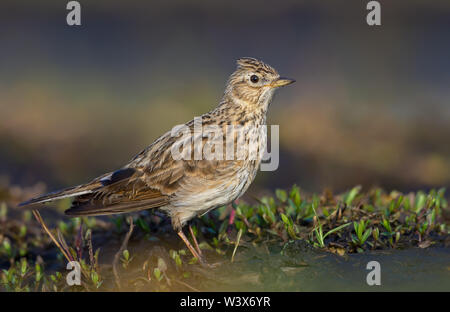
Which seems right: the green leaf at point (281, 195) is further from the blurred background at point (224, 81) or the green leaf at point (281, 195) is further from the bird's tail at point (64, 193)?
the blurred background at point (224, 81)

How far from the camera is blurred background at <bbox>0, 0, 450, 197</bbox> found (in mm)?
11031

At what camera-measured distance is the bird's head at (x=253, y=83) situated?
6.62 metres

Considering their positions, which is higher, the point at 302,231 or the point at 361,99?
the point at 361,99

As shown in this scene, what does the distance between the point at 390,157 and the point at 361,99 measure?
8.81 ft

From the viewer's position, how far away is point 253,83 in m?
6.69

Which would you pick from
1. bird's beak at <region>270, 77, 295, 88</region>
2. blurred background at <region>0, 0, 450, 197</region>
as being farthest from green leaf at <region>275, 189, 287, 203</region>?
blurred background at <region>0, 0, 450, 197</region>

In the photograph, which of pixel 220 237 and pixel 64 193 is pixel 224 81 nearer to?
pixel 220 237

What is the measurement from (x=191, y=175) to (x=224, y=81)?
26.5 ft

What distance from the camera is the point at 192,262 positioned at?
5945 mm

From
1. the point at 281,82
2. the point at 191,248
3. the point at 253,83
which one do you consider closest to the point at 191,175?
the point at 191,248

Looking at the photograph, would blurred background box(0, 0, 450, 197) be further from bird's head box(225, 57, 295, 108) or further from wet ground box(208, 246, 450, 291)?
wet ground box(208, 246, 450, 291)

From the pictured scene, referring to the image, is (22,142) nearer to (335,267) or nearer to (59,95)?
(59,95)

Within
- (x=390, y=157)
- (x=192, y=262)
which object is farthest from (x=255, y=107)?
(x=390, y=157)

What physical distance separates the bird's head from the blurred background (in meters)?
3.69
